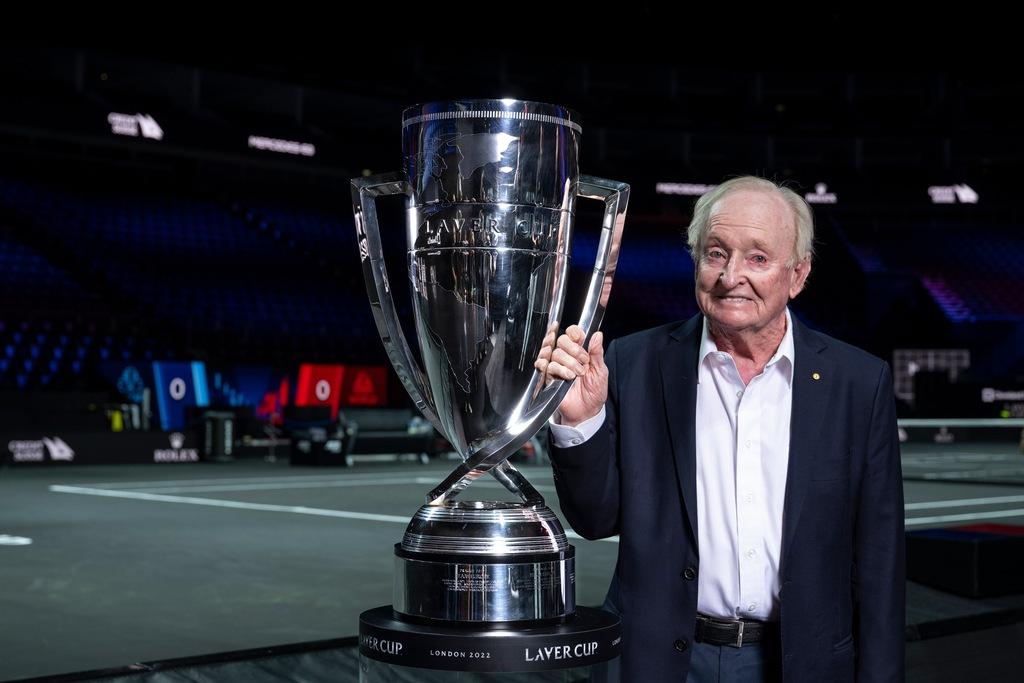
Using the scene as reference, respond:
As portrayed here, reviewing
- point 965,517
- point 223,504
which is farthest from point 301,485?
point 965,517

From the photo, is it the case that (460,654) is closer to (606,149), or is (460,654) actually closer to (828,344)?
(828,344)

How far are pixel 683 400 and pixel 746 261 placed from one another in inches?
11.6

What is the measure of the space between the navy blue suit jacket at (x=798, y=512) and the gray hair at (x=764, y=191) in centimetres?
20

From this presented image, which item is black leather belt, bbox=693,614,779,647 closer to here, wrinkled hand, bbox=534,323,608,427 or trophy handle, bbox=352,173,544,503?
wrinkled hand, bbox=534,323,608,427

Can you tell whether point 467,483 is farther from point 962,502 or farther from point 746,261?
point 962,502

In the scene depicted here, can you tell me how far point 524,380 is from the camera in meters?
1.74

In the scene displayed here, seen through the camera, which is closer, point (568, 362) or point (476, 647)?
point (476, 647)

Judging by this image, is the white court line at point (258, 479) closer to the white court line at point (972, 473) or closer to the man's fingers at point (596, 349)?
the white court line at point (972, 473)

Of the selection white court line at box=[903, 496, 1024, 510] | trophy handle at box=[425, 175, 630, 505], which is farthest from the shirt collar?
white court line at box=[903, 496, 1024, 510]

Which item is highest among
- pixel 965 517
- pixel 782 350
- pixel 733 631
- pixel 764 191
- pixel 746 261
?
pixel 764 191

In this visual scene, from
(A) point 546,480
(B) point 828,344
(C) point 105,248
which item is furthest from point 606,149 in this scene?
(B) point 828,344

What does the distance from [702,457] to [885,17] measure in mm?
29308

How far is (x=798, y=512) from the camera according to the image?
215 cm

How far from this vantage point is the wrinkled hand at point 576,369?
65.9 inches
